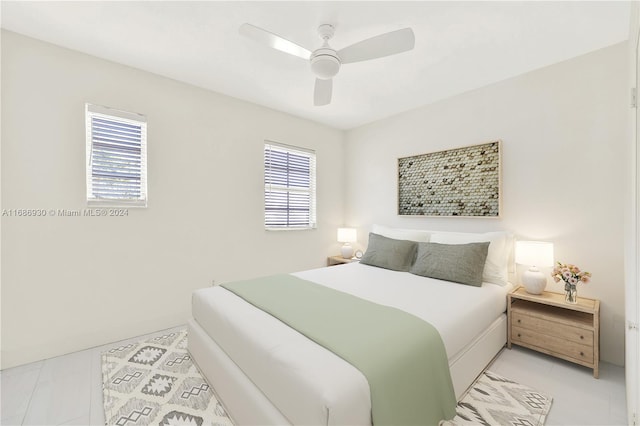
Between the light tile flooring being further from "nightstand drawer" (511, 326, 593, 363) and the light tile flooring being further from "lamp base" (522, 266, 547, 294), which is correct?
"lamp base" (522, 266, 547, 294)

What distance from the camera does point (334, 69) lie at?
6.48ft

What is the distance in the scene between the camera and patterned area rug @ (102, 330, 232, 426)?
1.62 m

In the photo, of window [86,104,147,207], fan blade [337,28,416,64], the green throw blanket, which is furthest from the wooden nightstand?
window [86,104,147,207]

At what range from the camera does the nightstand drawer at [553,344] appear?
6.66ft

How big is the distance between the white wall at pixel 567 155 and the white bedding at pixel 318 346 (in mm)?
758

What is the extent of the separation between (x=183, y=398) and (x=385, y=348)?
143 cm

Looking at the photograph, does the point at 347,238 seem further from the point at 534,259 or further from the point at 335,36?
the point at 335,36

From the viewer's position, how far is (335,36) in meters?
2.11

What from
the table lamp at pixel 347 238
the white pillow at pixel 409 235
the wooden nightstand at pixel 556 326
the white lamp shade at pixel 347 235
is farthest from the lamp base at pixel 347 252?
the wooden nightstand at pixel 556 326

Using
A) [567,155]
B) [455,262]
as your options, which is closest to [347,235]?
[455,262]

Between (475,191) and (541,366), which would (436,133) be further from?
(541,366)

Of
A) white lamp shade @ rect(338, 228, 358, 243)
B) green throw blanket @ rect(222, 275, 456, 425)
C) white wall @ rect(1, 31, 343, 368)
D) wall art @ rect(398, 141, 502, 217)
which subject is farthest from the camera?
white lamp shade @ rect(338, 228, 358, 243)

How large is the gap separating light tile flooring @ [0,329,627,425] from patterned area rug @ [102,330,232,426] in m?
0.10

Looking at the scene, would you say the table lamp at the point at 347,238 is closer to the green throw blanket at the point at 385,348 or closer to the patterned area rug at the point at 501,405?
the green throw blanket at the point at 385,348
